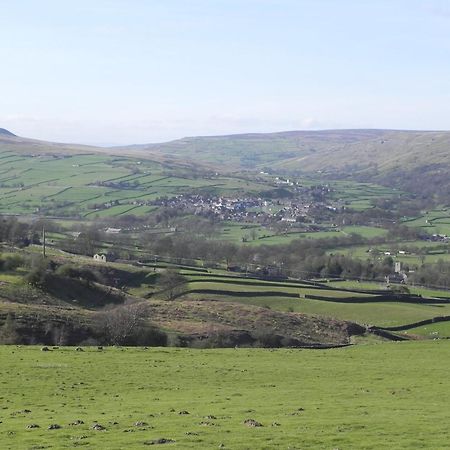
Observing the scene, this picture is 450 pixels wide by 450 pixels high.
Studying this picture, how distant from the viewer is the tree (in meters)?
87.1

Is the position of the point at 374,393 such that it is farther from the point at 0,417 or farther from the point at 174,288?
the point at 174,288

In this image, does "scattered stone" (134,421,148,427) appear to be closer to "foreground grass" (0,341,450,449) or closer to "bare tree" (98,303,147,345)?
"foreground grass" (0,341,450,449)

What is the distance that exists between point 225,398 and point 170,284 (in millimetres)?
58273

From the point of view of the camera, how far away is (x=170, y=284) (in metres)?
89.5

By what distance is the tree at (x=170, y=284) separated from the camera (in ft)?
286

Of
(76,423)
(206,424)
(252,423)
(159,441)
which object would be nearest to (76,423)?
(76,423)

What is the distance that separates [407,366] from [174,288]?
47.2 m

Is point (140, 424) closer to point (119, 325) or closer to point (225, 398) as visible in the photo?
point (225, 398)

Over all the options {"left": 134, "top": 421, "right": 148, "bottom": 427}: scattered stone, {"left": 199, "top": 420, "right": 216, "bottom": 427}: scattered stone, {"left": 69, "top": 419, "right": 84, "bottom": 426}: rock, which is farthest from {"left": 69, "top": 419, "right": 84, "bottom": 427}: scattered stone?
{"left": 199, "top": 420, "right": 216, "bottom": 427}: scattered stone

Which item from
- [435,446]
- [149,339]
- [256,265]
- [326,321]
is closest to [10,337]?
[149,339]

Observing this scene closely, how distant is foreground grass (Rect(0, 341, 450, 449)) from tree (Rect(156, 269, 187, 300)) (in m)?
37.5

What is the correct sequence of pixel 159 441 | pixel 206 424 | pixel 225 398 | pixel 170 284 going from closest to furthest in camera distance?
pixel 159 441 < pixel 206 424 < pixel 225 398 < pixel 170 284

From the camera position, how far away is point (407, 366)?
44.0 metres

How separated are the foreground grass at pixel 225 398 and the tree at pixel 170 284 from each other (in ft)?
123
